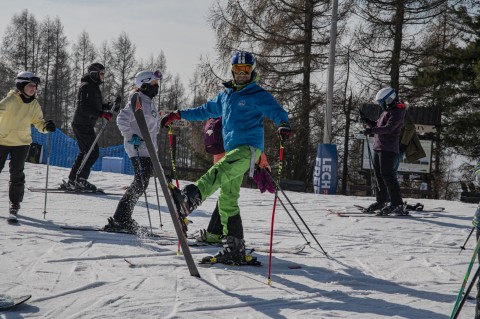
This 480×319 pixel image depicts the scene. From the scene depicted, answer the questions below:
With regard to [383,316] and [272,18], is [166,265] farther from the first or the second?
[272,18]

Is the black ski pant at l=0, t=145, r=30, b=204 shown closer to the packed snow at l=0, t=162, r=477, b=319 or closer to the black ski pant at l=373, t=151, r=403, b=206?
the packed snow at l=0, t=162, r=477, b=319

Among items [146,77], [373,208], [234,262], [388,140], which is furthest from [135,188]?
[373,208]

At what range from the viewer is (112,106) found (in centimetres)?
895

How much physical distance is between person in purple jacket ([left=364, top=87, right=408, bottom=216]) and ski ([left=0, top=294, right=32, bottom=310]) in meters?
5.99

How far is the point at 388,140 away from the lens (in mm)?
8297

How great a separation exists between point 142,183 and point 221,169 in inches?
74.0

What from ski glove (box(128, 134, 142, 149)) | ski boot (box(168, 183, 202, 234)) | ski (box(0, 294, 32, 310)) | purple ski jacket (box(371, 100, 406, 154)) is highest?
purple ski jacket (box(371, 100, 406, 154))

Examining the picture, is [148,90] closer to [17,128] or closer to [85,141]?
[17,128]

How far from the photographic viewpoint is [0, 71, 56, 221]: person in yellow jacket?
648 cm

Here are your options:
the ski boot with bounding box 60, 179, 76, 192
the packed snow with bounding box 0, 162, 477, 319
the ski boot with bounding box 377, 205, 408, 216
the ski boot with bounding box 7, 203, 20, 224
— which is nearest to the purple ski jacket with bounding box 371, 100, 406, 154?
the ski boot with bounding box 377, 205, 408, 216

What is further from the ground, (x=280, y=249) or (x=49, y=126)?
(x=49, y=126)

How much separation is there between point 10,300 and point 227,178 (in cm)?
184

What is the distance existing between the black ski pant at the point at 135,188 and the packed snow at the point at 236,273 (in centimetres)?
31

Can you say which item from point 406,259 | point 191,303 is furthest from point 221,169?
point 406,259
